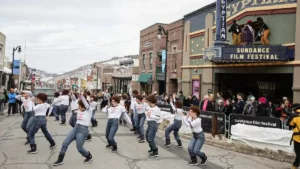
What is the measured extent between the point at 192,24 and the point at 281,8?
9065 millimetres

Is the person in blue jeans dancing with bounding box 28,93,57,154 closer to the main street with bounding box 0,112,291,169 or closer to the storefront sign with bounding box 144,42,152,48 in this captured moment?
the main street with bounding box 0,112,291,169

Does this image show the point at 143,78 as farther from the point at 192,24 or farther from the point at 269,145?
the point at 269,145

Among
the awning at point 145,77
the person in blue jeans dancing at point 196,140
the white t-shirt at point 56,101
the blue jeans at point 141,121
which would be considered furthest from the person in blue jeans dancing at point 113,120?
the awning at point 145,77

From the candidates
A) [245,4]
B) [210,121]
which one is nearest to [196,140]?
[210,121]

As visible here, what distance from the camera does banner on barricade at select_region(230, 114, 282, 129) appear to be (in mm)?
10445

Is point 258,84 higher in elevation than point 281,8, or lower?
lower

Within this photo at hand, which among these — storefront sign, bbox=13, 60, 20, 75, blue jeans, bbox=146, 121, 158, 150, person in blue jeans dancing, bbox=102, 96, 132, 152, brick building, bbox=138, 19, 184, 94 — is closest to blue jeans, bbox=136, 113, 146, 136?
person in blue jeans dancing, bbox=102, 96, 132, 152

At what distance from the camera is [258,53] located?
49.6ft

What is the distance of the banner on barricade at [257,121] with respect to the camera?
10445mm

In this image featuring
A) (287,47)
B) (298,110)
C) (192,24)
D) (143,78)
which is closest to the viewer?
(298,110)

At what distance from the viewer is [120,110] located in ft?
30.9

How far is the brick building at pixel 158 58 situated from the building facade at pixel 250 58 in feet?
9.34

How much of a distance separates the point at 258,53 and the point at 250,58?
0.43 metres

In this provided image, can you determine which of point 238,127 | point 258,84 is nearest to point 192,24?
point 258,84
